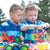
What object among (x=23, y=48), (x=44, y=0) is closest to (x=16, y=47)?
(x=23, y=48)

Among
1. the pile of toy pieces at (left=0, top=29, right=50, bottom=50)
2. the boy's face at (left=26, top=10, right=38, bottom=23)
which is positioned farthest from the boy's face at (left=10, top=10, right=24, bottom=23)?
the pile of toy pieces at (left=0, top=29, right=50, bottom=50)

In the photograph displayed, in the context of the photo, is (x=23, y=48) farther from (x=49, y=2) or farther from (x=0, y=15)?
(x=0, y=15)

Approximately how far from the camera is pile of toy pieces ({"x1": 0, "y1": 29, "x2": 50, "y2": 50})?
4.14ft

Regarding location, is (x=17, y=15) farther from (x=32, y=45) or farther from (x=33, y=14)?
(x=32, y=45)

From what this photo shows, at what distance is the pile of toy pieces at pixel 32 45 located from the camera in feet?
4.14

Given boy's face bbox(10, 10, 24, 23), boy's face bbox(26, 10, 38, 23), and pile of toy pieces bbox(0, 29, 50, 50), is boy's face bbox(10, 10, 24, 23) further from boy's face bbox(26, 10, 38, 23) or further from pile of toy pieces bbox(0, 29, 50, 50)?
pile of toy pieces bbox(0, 29, 50, 50)

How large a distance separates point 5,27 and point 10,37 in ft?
0.44

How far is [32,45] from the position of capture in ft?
4.45

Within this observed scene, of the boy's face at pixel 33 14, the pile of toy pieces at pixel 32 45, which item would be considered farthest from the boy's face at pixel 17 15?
the pile of toy pieces at pixel 32 45

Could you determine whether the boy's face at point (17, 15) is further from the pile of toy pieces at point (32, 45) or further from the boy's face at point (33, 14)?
the pile of toy pieces at point (32, 45)

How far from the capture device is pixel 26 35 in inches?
72.0

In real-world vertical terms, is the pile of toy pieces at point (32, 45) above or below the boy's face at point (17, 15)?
below

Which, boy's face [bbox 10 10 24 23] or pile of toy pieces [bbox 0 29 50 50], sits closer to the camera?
pile of toy pieces [bbox 0 29 50 50]

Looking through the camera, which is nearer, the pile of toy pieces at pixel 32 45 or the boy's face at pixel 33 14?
the pile of toy pieces at pixel 32 45
